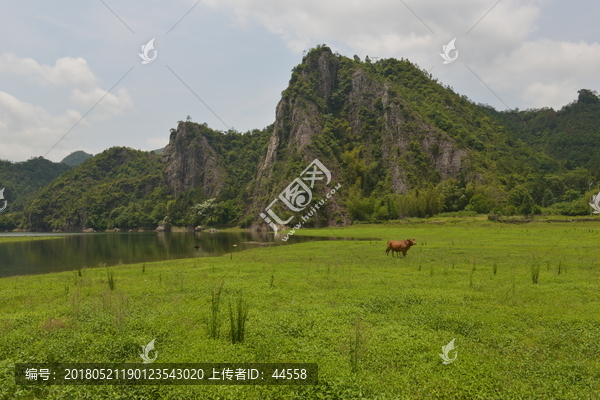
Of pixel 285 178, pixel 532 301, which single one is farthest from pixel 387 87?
pixel 532 301

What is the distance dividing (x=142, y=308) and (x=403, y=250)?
1919cm

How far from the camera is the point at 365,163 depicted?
138 metres

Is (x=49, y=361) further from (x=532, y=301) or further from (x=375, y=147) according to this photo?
(x=375, y=147)

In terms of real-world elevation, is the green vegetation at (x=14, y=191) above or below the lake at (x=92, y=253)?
above

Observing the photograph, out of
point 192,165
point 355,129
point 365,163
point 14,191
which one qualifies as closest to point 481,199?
point 365,163

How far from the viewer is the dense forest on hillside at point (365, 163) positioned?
4242 inches

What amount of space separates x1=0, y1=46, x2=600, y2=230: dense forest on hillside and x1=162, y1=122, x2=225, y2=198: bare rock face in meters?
0.64

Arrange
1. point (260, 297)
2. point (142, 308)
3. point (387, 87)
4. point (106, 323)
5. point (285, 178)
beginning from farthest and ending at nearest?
point (387, 87), point (285, 178), point (260, 297), point (142, 308), point (106, 323)

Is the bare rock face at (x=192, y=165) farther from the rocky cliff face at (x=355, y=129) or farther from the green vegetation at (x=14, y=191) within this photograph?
the green vegetation at (x=14, y=191)

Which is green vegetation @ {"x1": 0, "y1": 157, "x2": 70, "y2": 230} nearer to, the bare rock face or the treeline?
the bare rock face

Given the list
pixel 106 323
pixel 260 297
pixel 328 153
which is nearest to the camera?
pixel 106 323

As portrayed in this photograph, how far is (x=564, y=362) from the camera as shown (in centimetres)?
769

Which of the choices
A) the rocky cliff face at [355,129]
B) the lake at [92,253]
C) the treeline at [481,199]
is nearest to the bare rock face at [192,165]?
the rocky cliff face at [355,129]

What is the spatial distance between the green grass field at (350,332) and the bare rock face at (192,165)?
16735 cm
